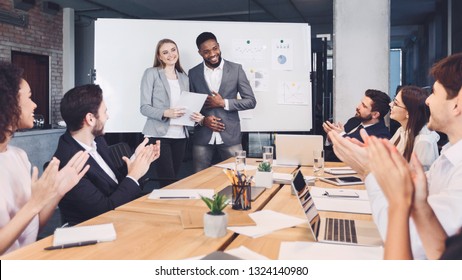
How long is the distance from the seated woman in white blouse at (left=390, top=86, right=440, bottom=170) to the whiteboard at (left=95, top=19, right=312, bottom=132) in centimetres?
168

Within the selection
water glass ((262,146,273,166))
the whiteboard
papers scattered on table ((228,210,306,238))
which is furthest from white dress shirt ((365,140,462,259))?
the whiteboard

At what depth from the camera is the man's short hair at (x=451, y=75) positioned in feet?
4.64

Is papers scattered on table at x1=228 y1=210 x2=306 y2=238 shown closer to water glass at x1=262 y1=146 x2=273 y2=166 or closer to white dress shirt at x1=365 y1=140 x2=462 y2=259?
white dress shirt at x1=365 y1=140 x2=462 y2=259

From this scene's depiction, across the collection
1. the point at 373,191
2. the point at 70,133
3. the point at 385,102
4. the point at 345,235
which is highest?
the point at 385,102

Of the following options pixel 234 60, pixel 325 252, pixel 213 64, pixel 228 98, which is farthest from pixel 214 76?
pixel 325 252

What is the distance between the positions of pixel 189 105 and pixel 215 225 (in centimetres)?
237

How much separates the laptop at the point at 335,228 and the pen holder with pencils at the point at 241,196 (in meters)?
0.24

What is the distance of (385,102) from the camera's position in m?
3.68

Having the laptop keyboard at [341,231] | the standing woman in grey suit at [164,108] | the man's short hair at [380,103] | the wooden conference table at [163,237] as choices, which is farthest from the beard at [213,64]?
the laptop keyboard at [341,231]

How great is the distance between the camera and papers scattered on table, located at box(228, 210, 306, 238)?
4.54 ft

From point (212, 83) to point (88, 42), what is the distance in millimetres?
6408
